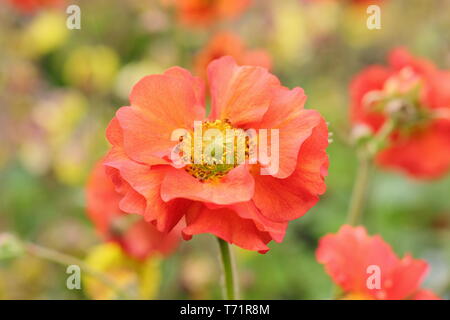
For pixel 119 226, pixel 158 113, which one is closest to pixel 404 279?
pixel 158 113

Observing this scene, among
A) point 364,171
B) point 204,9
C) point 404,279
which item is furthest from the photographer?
point 204,9

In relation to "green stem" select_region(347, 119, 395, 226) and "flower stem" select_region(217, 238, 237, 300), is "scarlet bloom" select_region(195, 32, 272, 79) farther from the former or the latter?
"flower stem" select_region(217, 238, 237, 300)

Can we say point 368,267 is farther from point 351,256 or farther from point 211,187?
point 211,187

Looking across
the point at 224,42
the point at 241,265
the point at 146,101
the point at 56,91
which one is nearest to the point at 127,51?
the point at 56,91

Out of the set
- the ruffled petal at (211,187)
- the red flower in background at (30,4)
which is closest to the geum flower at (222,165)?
the ruffled petal at (211,187)

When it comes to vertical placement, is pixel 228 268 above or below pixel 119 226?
below

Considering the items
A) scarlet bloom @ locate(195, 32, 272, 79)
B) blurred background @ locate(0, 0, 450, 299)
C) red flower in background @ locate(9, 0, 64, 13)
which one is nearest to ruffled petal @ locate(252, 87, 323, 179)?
blurred background @ locate(0, 0, 450, 299)
